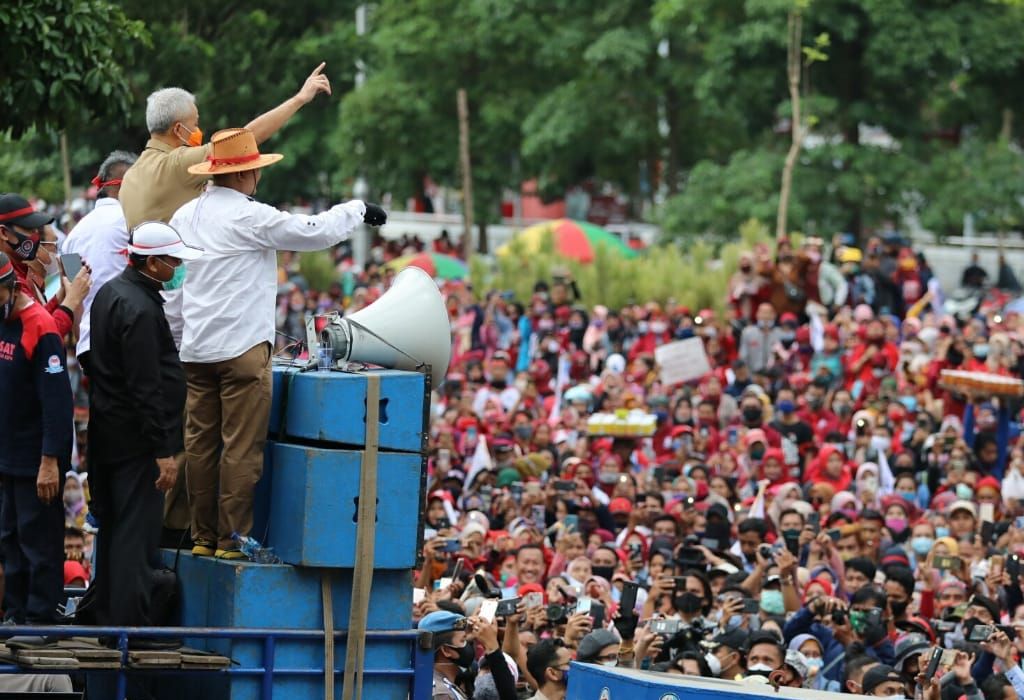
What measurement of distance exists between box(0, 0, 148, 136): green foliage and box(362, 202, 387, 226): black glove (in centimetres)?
469

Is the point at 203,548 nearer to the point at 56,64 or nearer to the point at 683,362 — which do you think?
the point at 56,64

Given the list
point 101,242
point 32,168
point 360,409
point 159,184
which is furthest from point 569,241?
point 360,409

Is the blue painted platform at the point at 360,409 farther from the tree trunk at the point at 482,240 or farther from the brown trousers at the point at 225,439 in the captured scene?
the tree trunk at the point at 482,240

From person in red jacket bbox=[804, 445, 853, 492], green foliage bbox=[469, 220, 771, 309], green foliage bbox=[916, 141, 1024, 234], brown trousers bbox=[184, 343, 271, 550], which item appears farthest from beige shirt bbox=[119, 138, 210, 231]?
green foliage bbox=[916, 141, 1024, 234]

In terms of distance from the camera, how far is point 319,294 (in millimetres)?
31953

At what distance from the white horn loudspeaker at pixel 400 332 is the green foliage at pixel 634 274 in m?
17.2

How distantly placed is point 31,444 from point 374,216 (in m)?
1.78

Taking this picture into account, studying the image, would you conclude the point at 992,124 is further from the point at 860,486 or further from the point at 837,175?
the point at 860,486

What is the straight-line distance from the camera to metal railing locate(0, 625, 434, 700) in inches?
314

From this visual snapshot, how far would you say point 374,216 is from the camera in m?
9.05

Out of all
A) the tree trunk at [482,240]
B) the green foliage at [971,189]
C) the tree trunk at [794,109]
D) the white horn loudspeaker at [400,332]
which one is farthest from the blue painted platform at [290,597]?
the tree trunk at [482,240]

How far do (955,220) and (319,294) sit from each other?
34.8ft

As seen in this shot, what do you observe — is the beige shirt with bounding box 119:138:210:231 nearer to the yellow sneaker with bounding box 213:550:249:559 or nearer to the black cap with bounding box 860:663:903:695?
the yellow sneaker with bounding box 213:550:249:559

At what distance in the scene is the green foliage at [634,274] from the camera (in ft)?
89.3
